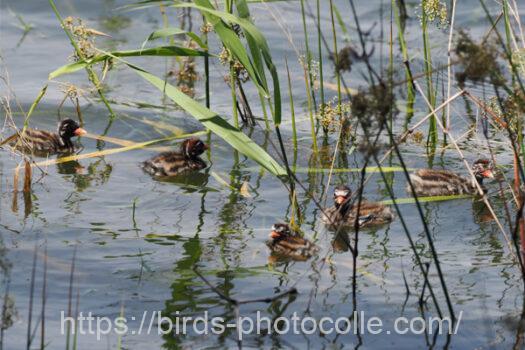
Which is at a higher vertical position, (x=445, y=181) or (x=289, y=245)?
(x=445, y=181)

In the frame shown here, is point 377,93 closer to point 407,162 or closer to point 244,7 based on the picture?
point 244,7

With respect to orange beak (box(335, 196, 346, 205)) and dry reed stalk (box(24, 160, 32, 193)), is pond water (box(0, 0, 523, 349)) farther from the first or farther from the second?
orange beak (box(335, 196, 346, 205))

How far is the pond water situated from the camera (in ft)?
18.4

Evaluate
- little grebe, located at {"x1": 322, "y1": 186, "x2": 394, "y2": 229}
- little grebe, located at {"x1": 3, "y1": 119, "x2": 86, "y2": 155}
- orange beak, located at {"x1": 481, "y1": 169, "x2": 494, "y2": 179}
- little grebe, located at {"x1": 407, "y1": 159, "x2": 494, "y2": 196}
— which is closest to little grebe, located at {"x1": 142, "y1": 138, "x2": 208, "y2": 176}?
little grebe, located at {"x1": 3, "y1": 119, "x2": 86, "y2": 155}

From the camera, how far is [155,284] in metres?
6.08

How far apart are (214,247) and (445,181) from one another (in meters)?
1.84

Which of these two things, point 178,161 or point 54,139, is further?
point 54,139

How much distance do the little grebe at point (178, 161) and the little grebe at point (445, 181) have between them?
1617mm

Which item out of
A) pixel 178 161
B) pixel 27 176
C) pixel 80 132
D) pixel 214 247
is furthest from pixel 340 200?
pixel 80 132

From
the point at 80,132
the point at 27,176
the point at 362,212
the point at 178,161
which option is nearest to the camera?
the point at 362,212

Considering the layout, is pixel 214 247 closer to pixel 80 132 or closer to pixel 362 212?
pixel 362 212

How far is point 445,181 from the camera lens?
768 cm

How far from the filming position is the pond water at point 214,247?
18.4 feet

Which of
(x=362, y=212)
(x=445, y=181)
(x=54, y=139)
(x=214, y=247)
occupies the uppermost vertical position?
(x=54, y=139)
